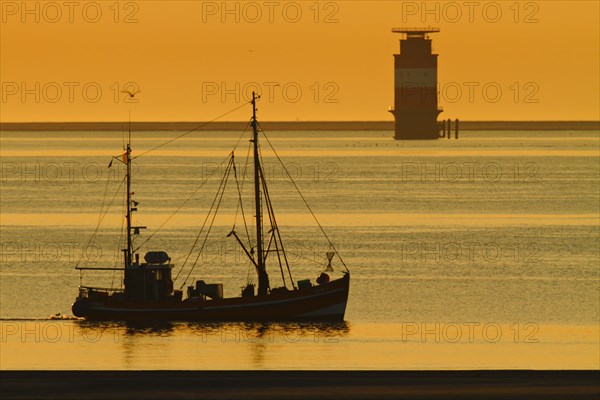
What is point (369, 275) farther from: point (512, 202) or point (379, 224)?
point (512, 202)

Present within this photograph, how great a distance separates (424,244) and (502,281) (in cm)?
2380

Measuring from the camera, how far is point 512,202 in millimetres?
157750

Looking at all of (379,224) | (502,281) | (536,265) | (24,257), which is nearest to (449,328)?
(502,281)

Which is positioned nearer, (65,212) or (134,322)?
(134,322)

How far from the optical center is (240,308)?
58.0 metres
